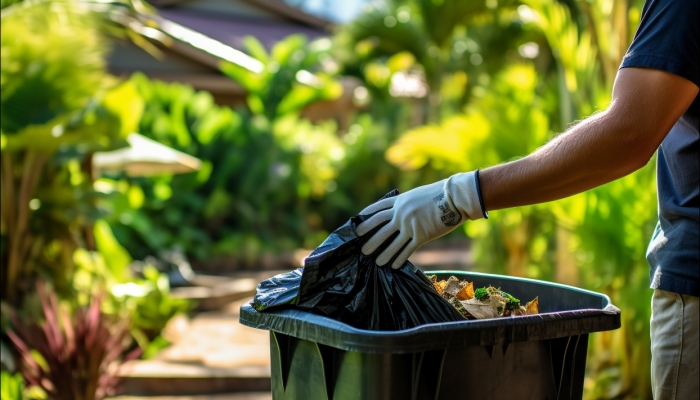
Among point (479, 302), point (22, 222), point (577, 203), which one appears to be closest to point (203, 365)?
point (22, 222)

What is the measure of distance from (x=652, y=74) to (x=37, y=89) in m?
5.92

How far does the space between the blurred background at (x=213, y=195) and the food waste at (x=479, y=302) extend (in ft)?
7.92

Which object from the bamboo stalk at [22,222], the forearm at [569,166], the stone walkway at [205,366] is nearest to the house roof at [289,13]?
the stone walkway at [205,366]

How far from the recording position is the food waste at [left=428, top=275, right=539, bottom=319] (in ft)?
8.08

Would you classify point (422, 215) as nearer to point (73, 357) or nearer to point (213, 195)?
point (73, 357)

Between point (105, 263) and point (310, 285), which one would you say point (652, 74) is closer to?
point (310, 285)

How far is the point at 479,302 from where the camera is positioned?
2.48 meters

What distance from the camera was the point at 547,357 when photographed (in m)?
2.40

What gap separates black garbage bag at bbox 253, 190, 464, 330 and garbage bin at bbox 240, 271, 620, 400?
0.07 metres

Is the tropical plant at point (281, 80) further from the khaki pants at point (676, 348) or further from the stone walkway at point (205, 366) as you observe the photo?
the khaki pants at point (676, 348)

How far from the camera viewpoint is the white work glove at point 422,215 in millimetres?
2279

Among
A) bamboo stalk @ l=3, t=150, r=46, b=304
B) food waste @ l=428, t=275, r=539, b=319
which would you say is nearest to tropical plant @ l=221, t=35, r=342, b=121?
bamboo stalk @ l=3, t=150, r=46, b=304

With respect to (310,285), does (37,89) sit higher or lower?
higher

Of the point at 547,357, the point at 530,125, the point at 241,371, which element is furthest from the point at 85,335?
the point at 547,357
